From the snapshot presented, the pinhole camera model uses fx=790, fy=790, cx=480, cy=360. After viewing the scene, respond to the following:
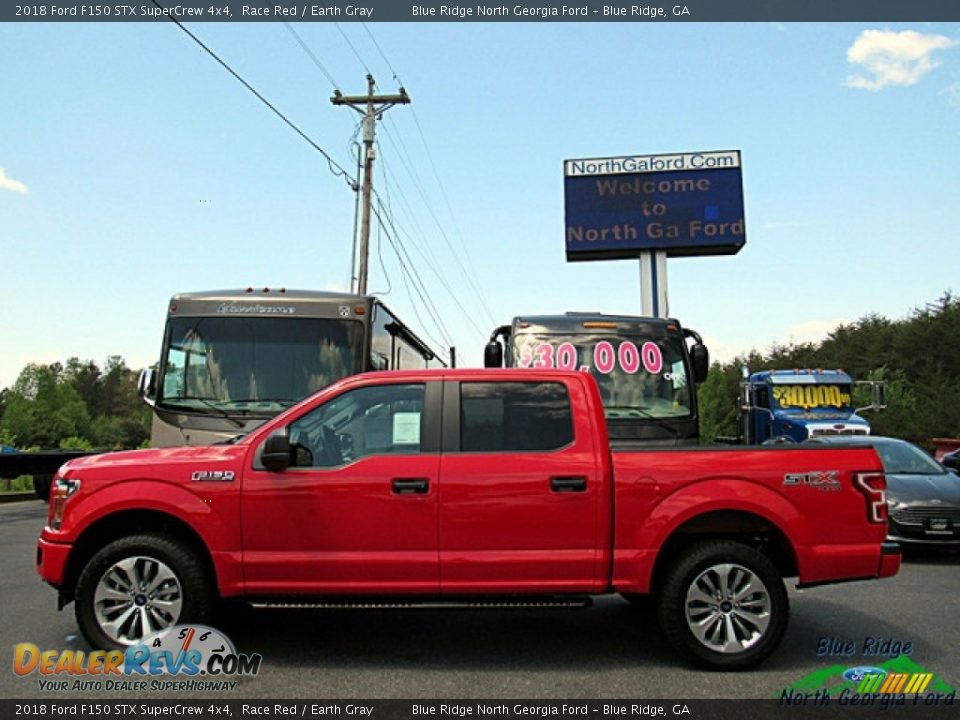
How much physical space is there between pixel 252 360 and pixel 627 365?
4.63 meters

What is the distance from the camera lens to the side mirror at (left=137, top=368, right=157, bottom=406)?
1000 centimetres

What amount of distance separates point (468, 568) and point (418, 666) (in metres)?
Result: 0.73

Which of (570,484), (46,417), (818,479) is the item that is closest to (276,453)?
(570,484)

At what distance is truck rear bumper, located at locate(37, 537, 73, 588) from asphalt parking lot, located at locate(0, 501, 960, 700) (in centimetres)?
60

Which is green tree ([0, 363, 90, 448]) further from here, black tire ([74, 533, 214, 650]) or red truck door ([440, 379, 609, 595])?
red truck door ([440, 379, 609, 595])

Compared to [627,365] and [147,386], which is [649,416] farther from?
[147,386]

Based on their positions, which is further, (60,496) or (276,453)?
(60,496)

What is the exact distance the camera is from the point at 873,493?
508 centimetres

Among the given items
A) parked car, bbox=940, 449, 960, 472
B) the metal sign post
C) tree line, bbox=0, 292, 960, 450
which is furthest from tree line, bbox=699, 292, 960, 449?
parked car, bbox=940, 449, 960, 472

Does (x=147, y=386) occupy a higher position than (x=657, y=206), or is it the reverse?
(x=657, y=206)

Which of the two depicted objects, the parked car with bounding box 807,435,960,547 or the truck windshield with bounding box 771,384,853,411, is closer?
the parked car with bounding box 807,435,960,547

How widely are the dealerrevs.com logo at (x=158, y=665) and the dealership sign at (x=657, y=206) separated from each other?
58.3 feet

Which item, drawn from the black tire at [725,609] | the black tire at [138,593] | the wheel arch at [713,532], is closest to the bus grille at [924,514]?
the wheel arch at [713,532]

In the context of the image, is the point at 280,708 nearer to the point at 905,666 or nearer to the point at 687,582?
the point at 687,582
